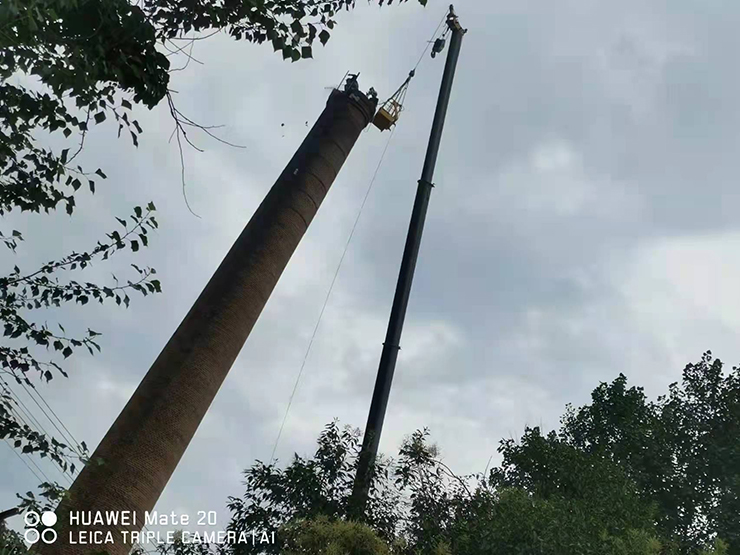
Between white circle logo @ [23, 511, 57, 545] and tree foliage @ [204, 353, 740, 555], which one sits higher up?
tree foliage @ [204, 353, 740, 555]

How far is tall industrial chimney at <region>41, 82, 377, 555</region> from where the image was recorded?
1031cm

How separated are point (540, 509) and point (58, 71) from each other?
8.32 m

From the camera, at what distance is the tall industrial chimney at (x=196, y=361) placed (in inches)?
406

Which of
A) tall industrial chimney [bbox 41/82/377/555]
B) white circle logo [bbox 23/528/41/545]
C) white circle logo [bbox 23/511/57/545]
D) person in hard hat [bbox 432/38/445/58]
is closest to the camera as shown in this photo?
white circle logo [bbox 23/511/57/545]

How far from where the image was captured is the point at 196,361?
38.8 feet

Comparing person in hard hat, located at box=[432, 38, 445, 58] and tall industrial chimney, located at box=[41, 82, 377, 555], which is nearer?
tall industrial chimney, located at box=[41, 82, 377, 555]

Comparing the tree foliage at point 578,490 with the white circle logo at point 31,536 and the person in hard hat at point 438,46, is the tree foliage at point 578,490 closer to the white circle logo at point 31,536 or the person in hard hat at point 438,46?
the white circle logo at point 31,536

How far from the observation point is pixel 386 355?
574 inches

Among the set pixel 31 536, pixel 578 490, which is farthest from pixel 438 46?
pixel 31 536

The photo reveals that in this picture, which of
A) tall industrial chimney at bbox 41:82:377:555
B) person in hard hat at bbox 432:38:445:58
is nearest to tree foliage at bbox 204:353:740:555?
tall industrial chimney at bbox 41:82:377:555

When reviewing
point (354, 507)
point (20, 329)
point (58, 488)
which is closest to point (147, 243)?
point (20, 329)

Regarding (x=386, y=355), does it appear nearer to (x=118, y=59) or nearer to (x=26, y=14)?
(x=118, y=59)

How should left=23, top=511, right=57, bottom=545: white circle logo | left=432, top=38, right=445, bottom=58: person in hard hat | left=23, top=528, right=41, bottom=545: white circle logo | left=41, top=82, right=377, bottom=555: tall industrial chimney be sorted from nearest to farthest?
left=23, top=511, right=57, bottom=545: white circle logo, left=23, top=528, right=41, bottom=545: white circle logo, left=41, top=82, right=377, bottom=555: tall industrial chimney, left=432, top=38, right=445, bottom=58: person in hard hat

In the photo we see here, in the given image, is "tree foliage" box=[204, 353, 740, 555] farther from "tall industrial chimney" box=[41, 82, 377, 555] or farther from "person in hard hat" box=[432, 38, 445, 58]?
"person in hard hat" box=[432, 38, 445, 58]
